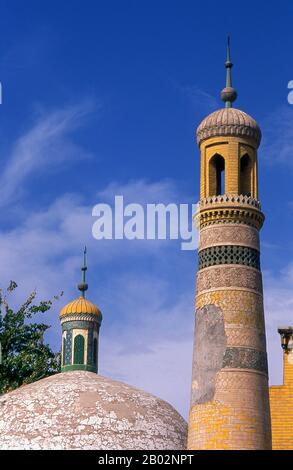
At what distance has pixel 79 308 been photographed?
35.8 metres

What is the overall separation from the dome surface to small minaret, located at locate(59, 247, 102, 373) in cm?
920

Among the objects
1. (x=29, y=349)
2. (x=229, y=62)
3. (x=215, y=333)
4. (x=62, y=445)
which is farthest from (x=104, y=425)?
(x=29, y=349)

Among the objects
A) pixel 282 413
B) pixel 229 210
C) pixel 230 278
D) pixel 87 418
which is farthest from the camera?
pixel 87 418

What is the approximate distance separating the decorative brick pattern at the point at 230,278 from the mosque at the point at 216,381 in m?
0.02

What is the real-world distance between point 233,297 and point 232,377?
1946 mm

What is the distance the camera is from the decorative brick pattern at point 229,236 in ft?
90.1

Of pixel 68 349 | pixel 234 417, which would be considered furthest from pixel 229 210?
pixel 68 349

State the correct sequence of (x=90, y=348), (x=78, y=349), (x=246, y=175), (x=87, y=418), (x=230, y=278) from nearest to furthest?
(x=230, y=278), (x=246, y=175), (x=87, y=418), (x=78, y=349), (x=90, y=348)

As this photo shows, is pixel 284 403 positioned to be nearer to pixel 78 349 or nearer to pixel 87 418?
pixel 87 418

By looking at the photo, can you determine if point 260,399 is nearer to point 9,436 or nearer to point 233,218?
point 233,218

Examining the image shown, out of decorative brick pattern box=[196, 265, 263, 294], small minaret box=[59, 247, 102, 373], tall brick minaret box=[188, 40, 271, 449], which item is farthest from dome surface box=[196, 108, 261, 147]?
small minaret box=[59, 247, 102, 373]

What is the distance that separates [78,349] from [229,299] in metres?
9.34

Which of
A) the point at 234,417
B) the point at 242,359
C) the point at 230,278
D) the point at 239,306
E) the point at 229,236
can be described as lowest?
the point at 234,417

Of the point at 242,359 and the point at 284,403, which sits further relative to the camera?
the point at 284,403
